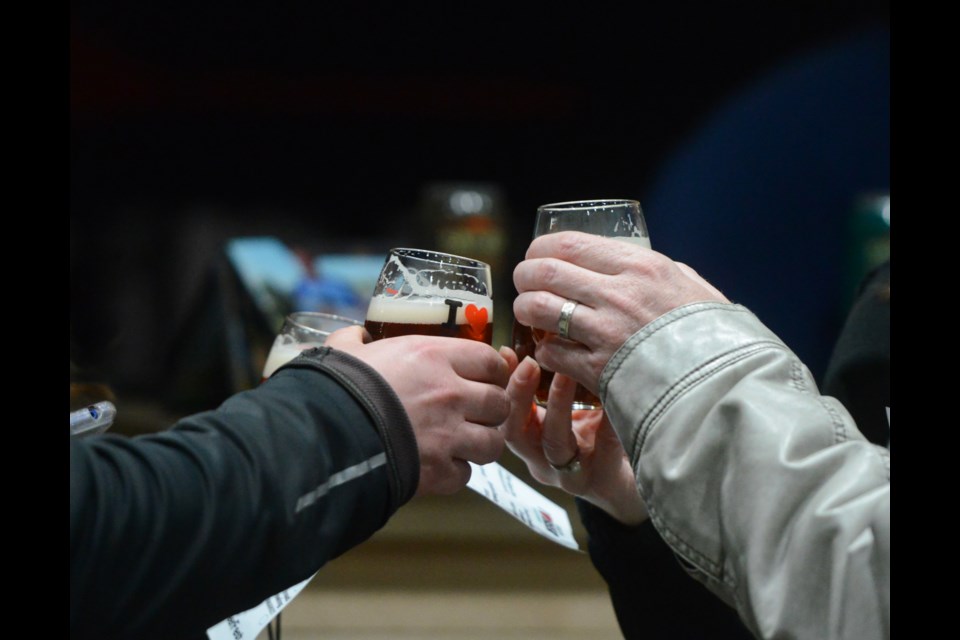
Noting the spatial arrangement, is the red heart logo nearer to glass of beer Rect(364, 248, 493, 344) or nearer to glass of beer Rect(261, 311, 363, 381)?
glass of beer Rect(364, 248, 493, 344)

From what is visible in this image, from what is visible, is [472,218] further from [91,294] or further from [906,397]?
[906,397]

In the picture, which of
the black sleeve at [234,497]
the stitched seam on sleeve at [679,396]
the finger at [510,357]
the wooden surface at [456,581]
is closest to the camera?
the black sleeve at [234,497]

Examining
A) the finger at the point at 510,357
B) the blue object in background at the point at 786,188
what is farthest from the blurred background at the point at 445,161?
the finger at the point at 510,357

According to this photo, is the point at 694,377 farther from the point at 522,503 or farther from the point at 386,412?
the point at 522,503

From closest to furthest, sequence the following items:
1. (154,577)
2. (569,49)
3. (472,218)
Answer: (154,577) → (569,49) → (472,218)

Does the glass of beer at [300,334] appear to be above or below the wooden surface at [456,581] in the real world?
above

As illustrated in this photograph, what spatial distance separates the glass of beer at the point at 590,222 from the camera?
3.71ft

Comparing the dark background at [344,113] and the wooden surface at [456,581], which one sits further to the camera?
the wooden surface at [456,581]

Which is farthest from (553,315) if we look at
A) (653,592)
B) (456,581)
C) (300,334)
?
(456,581)

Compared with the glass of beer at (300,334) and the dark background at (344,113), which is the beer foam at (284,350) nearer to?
the glass of beer at (300,334)

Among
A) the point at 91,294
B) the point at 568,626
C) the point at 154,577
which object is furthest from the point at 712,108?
the point at 154,577

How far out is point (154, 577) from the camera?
70 cm

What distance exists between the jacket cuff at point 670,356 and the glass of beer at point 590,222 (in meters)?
0.22

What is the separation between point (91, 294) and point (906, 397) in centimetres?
426
